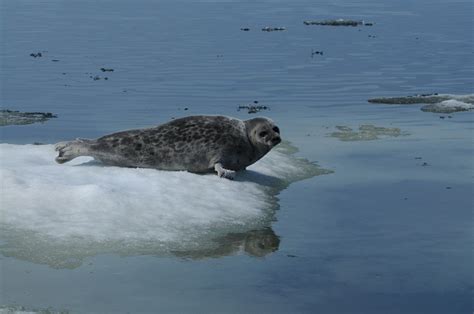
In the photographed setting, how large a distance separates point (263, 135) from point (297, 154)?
6.96 feet

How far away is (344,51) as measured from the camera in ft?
A: 108

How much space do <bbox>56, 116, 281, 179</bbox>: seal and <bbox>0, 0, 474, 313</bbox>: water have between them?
832mm

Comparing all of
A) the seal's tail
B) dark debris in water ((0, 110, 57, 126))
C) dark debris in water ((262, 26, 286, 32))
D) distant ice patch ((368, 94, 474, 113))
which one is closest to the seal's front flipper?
the seal's tail

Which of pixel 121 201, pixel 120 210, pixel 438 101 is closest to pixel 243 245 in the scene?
pixel 120 210

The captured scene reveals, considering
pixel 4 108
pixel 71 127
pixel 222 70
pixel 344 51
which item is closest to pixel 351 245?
pixel 71 127

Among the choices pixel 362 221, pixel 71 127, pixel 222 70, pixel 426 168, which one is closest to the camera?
pixel 362 221

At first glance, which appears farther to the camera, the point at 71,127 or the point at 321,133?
the point at 71,127

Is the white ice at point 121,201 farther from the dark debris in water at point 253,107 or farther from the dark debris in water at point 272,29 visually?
the dark debris in water at point 272,29

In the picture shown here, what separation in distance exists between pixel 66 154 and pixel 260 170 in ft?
7.36

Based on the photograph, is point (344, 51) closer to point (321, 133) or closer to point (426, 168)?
point (321, 133)

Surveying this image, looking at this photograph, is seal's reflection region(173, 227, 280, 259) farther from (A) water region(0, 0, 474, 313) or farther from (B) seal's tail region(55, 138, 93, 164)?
(B) seal's tail region(55, 138, 93, 164)

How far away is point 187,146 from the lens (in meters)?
11.2

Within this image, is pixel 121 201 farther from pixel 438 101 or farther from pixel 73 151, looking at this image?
pixel 438 101

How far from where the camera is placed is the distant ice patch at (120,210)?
8258 millimetres
